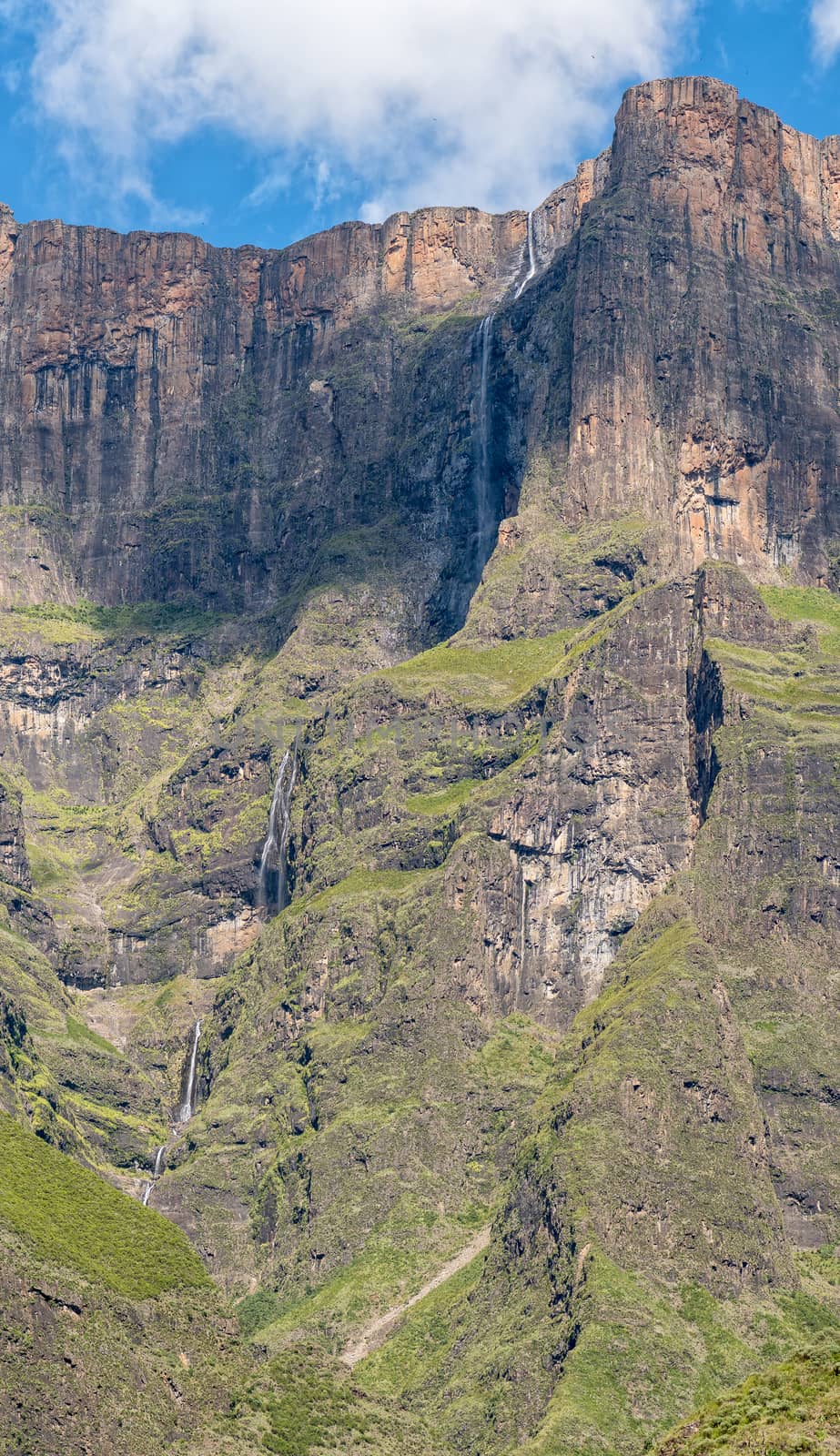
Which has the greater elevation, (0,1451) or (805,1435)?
(805,1435)

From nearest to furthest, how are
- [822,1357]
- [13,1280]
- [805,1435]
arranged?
[805,1435] < [822,1357] < [13,1280]

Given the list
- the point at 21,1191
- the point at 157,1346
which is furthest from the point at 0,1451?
the point at 21,1191

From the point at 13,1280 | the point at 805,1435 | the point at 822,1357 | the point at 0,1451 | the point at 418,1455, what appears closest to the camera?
the point at 805,1435

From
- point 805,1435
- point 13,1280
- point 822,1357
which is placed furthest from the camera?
point 13,1280

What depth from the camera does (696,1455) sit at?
138000 mm

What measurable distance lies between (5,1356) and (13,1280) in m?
5.69

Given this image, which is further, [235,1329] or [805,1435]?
[235,1329]

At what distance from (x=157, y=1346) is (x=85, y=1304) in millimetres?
5279

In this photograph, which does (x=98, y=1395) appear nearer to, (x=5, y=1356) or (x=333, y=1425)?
(x=5, y=1356)

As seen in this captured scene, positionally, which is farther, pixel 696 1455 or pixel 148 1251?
pixel 148 1251

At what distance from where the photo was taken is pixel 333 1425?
604 ft

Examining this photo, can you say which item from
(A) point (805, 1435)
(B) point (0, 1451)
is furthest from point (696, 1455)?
(B) point (0, 1451)

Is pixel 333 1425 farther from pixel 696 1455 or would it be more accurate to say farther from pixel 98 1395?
pixel 696 1455

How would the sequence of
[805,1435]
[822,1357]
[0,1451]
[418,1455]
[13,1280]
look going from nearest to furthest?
[805,1435] < [822,1357] < [0,1451] < [13,1280] < [418,1455]
